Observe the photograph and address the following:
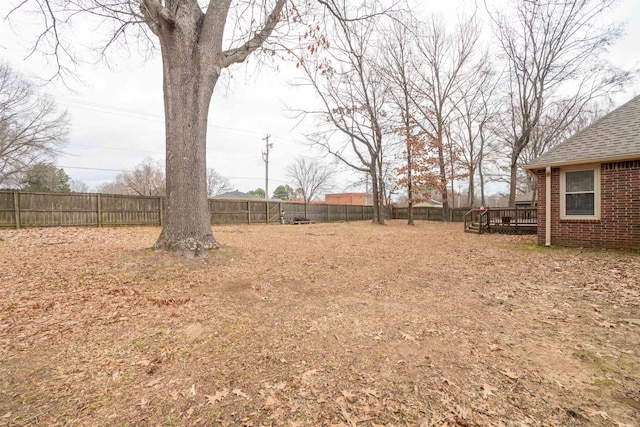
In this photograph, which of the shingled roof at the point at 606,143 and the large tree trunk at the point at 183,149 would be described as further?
the shingled roof at the point at 606,143

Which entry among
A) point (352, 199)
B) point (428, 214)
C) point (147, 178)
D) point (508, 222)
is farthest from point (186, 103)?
point (352, 199)

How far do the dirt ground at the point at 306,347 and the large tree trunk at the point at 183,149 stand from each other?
56 cm

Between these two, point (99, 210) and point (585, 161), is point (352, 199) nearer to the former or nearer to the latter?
point (99, 210)

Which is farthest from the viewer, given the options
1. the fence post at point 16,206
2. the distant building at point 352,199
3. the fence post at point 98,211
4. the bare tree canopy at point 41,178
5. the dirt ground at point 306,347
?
the distant building at point 352,199

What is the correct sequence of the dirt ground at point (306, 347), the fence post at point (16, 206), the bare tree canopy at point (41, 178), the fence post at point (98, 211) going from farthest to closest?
the bare tree canopy at point (41, 178) → the fence post at point (98, 211) → the fence post at point (16, 206) → the dirt ground at point (306, 347)

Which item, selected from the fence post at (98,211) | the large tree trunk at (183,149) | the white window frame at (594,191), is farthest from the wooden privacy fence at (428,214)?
the large tree trunk at (183,149)

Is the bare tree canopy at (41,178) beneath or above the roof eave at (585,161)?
above

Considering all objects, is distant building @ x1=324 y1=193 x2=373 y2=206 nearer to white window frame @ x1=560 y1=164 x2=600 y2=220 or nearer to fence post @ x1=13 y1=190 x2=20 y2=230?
white window frame @ x1=560 y1=164 x2=600 y2=220

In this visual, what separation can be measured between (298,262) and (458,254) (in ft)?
14.4

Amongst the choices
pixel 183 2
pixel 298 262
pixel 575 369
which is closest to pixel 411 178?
pixel 298 262

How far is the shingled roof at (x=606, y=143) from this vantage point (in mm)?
6961

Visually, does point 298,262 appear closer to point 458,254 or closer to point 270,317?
point 270,317

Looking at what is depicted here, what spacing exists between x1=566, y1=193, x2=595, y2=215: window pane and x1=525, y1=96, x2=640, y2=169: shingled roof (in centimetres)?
101

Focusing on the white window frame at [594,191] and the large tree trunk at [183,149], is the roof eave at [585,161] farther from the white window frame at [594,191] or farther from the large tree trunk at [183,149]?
the large tree trunk at [183,149]
